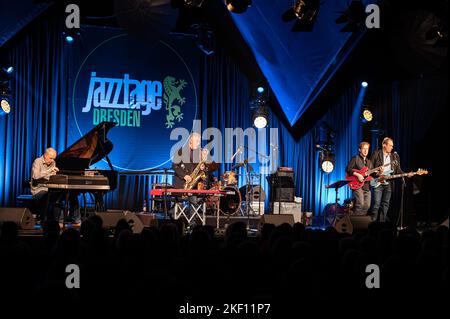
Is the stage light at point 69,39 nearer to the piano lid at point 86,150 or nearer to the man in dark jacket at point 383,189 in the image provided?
the piano lid at point 86,150

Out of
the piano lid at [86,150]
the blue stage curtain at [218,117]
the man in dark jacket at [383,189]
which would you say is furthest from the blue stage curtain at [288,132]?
the piano lid at [86,150]

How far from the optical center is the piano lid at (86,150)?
9.41m

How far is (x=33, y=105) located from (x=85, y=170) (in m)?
3.28

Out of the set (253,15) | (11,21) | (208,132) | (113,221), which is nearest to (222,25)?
(253,15)

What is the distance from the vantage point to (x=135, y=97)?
12.4m

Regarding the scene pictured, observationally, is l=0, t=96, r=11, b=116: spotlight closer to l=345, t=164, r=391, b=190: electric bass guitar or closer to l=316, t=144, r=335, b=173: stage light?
l=316, t=144, r=335, b=173: stage light

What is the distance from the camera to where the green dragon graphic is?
12617mm

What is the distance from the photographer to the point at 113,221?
24.3 ft

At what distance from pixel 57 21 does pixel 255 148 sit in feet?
17.2

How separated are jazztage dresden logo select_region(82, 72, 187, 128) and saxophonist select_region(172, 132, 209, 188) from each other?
7.89ft

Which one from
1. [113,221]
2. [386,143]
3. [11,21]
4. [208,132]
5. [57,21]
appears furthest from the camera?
[208,132]

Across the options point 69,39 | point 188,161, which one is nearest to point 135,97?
point 69,39

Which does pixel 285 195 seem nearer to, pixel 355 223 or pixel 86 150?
pixel 355 223

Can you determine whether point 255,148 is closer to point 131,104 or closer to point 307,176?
point 307,176
